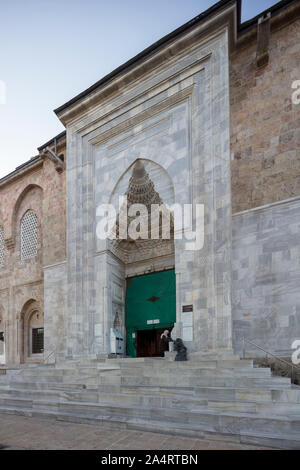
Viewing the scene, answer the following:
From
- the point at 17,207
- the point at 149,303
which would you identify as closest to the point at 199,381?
the point at 149,303

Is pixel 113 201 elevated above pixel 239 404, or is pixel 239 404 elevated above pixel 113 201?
pixel 113 201

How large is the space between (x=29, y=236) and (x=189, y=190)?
9768 millimetres

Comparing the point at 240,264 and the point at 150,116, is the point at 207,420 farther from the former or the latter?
the point at 150,116

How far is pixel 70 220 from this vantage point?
44.3 ft

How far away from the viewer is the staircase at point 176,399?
501 centimetres

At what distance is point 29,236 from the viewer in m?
17.2

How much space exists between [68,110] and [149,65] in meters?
3.92

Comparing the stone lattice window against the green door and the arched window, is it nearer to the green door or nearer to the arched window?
the arched window

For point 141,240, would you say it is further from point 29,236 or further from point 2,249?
point 2,249

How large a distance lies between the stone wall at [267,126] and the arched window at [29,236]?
410 inches

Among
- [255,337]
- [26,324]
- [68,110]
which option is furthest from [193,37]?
[26,324]

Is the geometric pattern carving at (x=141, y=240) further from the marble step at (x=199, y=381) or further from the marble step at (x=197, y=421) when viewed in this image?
the marble step at (x=197, y=421)

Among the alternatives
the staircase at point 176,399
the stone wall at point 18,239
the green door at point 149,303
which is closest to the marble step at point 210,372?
the staircase at point 176,399

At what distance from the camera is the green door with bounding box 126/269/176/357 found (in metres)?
12.0
